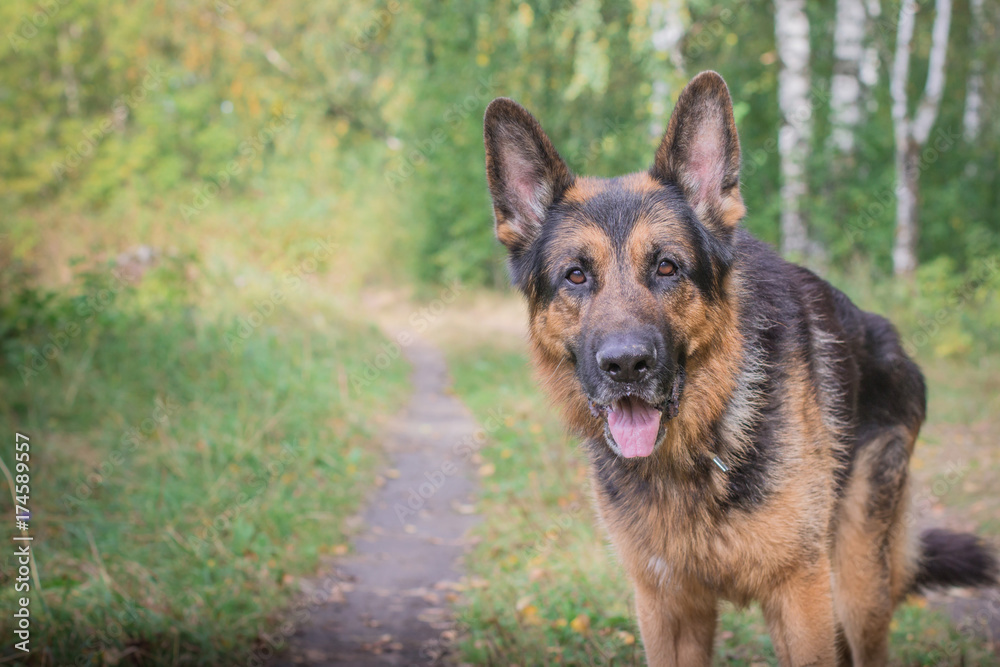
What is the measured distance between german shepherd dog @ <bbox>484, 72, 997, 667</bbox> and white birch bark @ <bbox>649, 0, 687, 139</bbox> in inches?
184

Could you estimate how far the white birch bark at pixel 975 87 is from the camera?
656 inches

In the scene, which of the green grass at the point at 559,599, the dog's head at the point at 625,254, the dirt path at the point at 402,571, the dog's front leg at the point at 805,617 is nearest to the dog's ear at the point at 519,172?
the dog's head at the point at 625,254

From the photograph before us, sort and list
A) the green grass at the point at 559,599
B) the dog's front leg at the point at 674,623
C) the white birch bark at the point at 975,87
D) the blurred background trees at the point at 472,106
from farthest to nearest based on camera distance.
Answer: the white birch bark at the point at 975,87, the blurred background trees at the point at 472,106, the green grass at the point at 559,599, the dog's front leg at the point at 674,623

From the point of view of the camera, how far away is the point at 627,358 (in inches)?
103

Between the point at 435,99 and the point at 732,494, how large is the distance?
14250 millimetres

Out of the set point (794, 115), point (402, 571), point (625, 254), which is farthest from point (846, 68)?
point (625, 254)

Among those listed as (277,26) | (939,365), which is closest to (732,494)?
(939,365)

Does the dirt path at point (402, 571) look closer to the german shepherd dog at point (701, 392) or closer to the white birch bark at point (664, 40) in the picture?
the german shepherd dog at point (701, 392)

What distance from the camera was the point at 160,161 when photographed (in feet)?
47.9

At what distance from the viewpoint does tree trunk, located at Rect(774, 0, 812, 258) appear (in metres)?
10.3

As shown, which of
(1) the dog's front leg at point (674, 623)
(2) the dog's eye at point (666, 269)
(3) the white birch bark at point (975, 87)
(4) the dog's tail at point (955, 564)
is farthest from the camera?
(3) the white birch bark at point (975, 87)

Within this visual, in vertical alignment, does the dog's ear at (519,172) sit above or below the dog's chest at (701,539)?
above

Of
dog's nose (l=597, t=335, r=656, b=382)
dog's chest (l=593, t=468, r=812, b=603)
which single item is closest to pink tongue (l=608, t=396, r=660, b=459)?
dog's nose (l=597, t=335, r=656, b=382)

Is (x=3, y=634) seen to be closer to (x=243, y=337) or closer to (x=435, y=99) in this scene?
(x=243, y=337)
